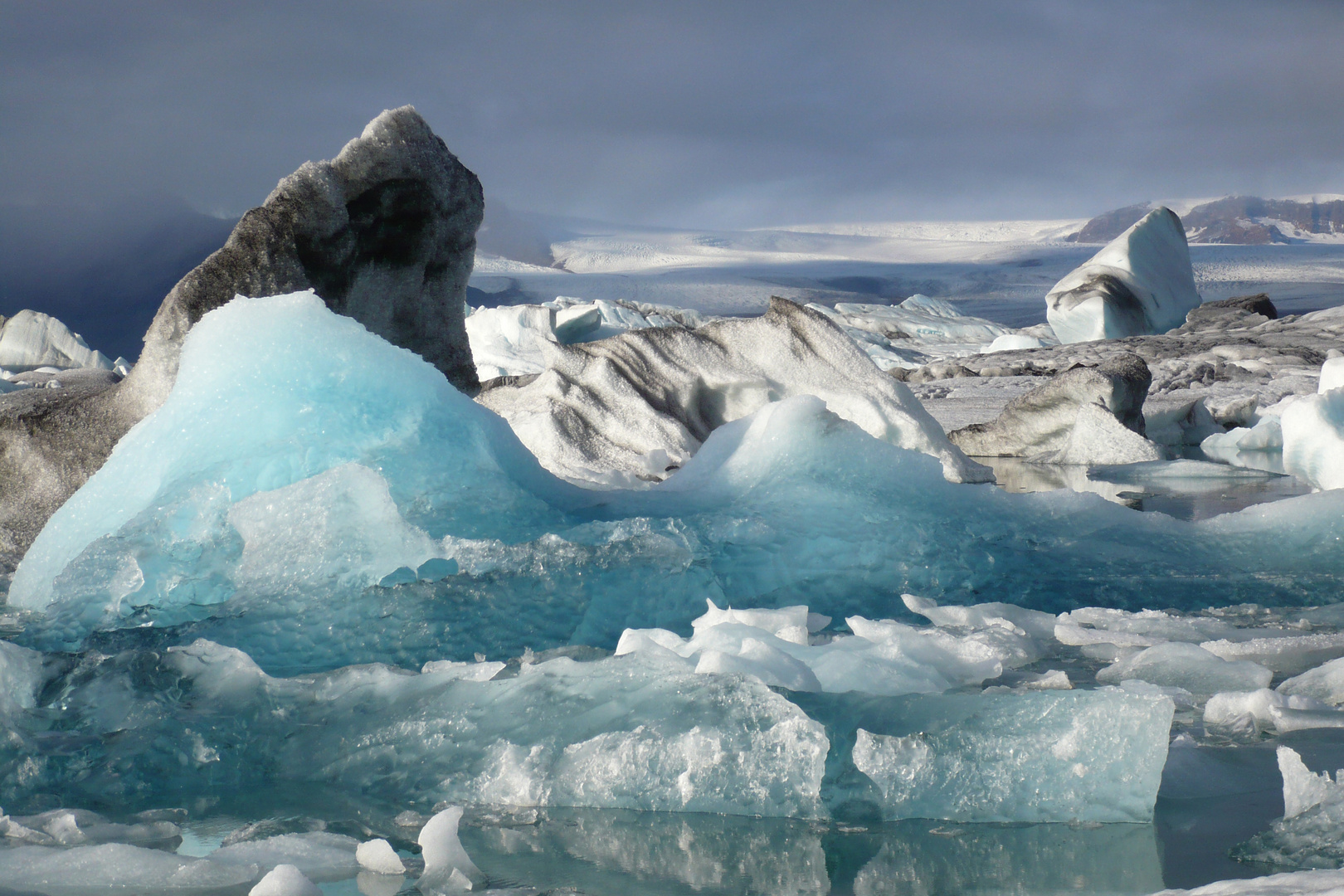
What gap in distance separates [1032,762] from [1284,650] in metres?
Answer: 1.14

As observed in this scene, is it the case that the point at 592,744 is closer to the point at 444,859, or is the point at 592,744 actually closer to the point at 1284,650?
the point at 444,859

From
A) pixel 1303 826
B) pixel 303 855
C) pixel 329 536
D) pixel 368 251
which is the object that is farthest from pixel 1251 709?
pixel 368 251

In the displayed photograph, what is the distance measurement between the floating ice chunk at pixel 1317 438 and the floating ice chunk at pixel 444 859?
18.7ft

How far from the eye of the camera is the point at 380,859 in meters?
1.20

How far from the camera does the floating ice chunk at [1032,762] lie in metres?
1.36

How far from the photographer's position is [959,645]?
209cm

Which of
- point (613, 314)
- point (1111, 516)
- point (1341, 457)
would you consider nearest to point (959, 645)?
point (1111, 516)

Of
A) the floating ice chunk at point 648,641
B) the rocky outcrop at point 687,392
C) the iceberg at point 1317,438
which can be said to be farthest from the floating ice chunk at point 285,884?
the iceberg at point 1317,438

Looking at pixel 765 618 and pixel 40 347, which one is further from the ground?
pixel 40 347

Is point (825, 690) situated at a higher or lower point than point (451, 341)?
lower

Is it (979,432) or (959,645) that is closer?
(959,645)

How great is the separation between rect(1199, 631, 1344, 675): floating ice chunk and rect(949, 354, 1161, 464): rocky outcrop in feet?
18.6

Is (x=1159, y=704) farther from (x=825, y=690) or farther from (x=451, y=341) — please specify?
(x=451, y=341)

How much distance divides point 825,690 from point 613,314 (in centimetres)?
1968
